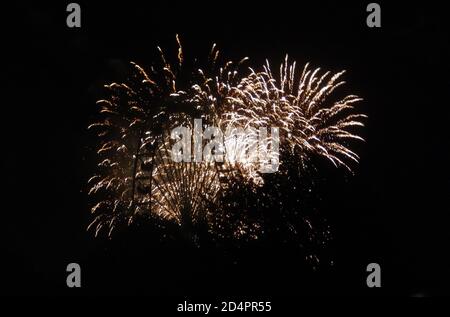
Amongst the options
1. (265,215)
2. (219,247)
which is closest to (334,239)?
(265,215)

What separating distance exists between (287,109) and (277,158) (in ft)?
6.63

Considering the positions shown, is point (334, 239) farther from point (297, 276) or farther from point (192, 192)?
point (192, 192)

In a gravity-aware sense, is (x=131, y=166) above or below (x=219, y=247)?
above

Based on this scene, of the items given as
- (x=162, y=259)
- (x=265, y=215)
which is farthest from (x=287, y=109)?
(x=162, y=259)

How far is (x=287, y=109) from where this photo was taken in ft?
63.0

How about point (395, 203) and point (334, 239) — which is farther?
point (395, 203)

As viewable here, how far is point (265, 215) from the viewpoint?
21.3 metres

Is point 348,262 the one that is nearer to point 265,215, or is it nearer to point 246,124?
point 265,215
